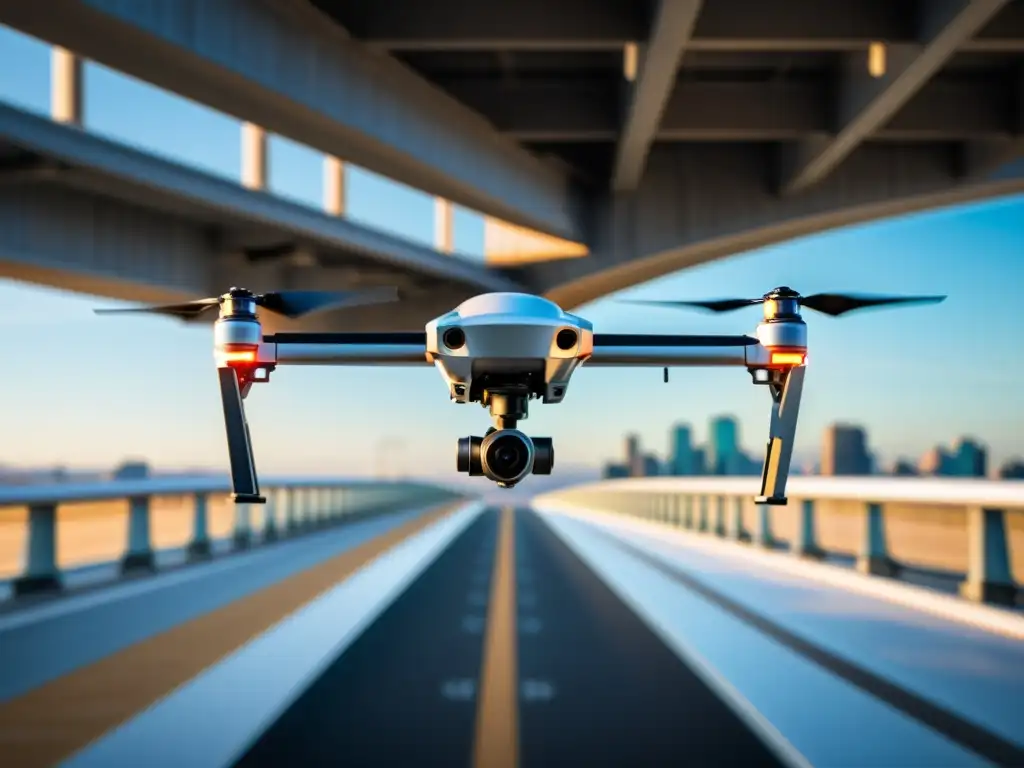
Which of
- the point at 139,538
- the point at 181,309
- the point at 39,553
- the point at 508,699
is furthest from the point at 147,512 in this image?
the point at 181,309

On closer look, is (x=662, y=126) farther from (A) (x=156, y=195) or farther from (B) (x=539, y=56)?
(A) (x=156, y=195)

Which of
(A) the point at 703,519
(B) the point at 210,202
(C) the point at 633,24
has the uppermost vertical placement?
(C) the point at 633,24

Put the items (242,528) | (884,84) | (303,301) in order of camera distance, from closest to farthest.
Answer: (303,301) → (884,84) → (242,528)

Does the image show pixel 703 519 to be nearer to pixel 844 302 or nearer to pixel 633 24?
pixel 633 24

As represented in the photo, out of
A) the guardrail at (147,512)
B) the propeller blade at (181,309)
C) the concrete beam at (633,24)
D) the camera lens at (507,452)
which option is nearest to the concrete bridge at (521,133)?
the concrete beam at (633,24)

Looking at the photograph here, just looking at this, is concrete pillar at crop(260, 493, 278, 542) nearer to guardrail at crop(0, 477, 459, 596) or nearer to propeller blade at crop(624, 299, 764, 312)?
guardrail at crop(0, 477, 459, 596)

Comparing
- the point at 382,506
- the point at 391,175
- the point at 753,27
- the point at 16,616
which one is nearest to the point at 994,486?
the point at 753,27

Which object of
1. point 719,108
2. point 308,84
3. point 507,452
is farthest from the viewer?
point 719,108
